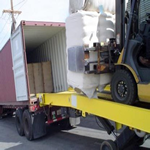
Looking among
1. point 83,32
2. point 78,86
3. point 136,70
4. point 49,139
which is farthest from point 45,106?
point 136,70

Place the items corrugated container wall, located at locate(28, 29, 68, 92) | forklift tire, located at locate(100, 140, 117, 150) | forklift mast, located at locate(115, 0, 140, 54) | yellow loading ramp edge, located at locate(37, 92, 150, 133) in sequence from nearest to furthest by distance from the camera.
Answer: yellow loading ramp edge, located at locate(37, 92, 150, 133) → forklift mast, located at locate(115, 0, 140, 54) → forklift tire, located at locate(100, 140, 117, 150) → corrugated container wall, located at locate(28, 29, 68, 92)

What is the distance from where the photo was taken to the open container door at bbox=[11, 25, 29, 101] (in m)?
5.46

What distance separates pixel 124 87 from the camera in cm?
309

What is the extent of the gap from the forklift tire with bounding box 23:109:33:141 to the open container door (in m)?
0.46

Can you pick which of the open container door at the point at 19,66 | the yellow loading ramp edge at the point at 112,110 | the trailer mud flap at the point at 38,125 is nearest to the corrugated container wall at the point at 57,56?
the trailer mud flap at the point at 38,125

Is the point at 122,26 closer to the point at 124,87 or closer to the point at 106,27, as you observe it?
the point at 106,27

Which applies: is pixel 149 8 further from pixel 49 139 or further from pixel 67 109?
pixel 49 139

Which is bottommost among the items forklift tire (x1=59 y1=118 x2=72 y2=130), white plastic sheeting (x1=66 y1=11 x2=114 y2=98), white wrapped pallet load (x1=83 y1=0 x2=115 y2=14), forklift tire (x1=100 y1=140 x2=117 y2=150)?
forklift tire (x1=59 y1=118 x2=72 y2=130)

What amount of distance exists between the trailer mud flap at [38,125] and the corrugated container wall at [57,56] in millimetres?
1190

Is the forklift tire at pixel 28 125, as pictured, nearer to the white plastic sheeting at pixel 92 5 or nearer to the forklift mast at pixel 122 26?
the white plastic sheeting at pixel 92 5

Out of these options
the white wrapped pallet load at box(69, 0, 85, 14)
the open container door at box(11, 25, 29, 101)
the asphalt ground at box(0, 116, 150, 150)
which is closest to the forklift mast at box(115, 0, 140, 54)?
the white wrapped pallet load at box(69, 0, 85, 14)

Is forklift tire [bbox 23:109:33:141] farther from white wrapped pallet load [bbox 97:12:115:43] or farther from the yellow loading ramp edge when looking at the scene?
white wrapped pallet load [bbox 97:12:115:43]

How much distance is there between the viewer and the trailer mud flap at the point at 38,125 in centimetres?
573

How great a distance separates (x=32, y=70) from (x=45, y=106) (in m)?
1.64
